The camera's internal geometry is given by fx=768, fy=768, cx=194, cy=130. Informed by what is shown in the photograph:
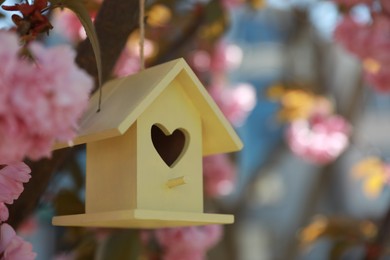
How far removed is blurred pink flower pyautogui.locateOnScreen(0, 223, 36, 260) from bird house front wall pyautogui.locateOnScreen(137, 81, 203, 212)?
222mm

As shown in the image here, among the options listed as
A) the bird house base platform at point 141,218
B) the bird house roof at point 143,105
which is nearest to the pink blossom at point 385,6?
the bird house roof at point 143,105

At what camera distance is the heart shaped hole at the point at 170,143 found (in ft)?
4.26

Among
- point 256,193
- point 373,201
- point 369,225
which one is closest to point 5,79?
point 369,225

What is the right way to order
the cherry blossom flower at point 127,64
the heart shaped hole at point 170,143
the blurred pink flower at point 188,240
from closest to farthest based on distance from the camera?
1. the heart shaped hole at point 170,143
2. the blurred pink flower at point 188,240
3. the cherry blossom flower at point 127,64

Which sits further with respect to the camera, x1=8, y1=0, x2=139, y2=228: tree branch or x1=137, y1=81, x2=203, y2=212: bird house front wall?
x1=8, y1=0, x2=139, y2=228: tree branch

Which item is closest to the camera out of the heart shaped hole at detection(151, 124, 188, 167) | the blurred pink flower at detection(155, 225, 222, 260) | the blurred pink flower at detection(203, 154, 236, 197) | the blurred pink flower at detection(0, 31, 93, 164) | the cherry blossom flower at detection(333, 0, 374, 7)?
the blurred pink flower at detection(0, 31, 93, 164)

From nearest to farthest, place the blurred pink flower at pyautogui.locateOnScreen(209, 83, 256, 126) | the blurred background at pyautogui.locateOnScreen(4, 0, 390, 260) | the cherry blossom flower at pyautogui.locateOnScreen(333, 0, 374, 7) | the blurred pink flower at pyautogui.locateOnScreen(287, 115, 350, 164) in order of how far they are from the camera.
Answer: the blurred background at pyautogui.locateOnScreen(4, 0, 390, 260) → the cherry blossom flower at pyautogui.locateOnScreen(333, 0, 374, 7) → the blurred pink flower at pyautogui.locateOnScreen(209, 83, 256, 126) → the blurred pink flower at pyautogui.locateOnScreen(287, 115, 350, 164)

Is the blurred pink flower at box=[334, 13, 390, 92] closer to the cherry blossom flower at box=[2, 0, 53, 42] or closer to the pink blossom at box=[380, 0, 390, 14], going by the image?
the pink blossom at box=[380, 0, 390, 14]

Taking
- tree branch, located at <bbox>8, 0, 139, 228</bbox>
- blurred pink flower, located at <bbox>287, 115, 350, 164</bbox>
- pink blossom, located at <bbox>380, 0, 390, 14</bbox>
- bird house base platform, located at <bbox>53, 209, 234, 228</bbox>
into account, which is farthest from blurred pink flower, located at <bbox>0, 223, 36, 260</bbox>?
blurred pink flower, located at <bbox>287, 115, 350, 164</bbox>

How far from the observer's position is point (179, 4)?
7.84 feet

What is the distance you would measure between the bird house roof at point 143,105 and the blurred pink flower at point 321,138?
1.65 meters

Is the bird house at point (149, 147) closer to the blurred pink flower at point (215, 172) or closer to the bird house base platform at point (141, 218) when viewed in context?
the bird house base platform at point (141, 218)

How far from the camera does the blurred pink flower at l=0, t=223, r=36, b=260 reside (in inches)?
38.5

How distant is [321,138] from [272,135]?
2.40 metres
